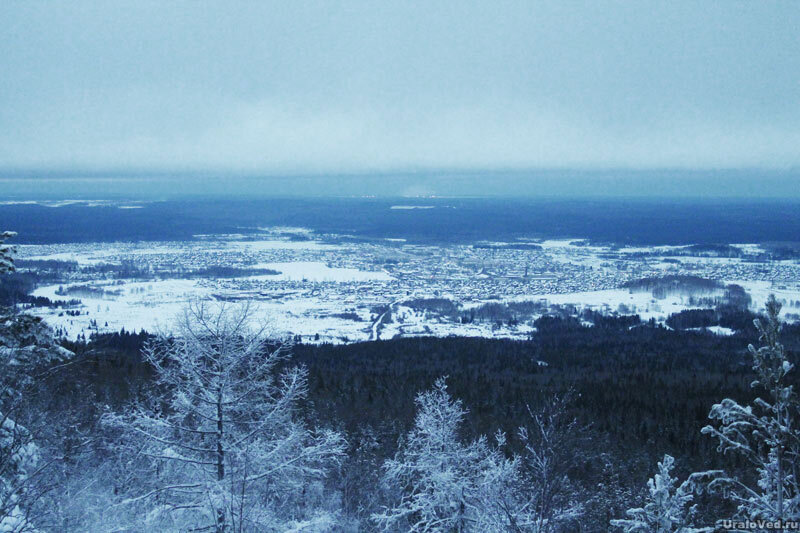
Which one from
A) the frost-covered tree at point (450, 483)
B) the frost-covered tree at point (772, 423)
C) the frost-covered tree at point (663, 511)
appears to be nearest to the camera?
the frost-covered tree at point (772, 423)

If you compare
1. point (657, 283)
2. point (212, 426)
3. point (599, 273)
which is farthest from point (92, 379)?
point (599, 273)

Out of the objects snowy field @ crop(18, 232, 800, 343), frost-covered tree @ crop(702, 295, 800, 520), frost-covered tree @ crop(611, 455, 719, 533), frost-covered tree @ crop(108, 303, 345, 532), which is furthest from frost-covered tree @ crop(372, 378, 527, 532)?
snowy field @ crop(18, 232, 800, 343)

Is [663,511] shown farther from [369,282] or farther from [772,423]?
[369,282]

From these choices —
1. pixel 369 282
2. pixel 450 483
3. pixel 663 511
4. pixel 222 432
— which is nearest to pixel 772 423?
pixel 663 511

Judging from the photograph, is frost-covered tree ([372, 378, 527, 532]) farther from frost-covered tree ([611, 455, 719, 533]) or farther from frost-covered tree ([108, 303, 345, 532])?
frost-covered tree ([108, 303, 345, 532])

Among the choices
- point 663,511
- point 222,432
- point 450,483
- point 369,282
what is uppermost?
point 222,432

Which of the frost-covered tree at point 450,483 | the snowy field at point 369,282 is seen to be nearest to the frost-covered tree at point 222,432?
the frost-covered tree at point 450,483

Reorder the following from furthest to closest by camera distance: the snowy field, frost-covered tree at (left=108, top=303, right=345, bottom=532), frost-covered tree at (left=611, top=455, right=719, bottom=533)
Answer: the snowy field, frost-covered tree at (left=611, top=455, right=719, bottom=533), frost-covered tree at (left=108, top=303, right=345, bottom=532)

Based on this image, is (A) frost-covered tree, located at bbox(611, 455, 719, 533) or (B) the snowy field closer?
(A) frost-covered tree, located at bbox(611, 455, 719, 533)

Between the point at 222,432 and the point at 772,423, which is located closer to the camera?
the point at 772,423

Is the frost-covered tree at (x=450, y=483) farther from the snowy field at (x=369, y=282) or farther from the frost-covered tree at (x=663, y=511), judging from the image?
the snowy field at (x=369, y=282)

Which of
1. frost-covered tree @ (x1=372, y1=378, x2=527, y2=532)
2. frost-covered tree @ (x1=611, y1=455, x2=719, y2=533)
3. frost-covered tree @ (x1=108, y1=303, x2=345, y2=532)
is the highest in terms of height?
frost-covered tree @ (x1=108, y1=303, x2=345, y2=532)

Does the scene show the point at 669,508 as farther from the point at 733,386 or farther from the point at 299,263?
the point at 299,263

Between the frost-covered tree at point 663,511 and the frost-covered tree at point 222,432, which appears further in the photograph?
the frost-covered tree at point 663,511
